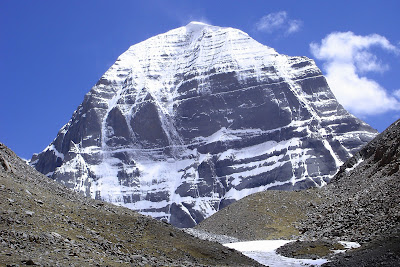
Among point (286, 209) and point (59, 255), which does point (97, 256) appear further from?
point (286, 209)

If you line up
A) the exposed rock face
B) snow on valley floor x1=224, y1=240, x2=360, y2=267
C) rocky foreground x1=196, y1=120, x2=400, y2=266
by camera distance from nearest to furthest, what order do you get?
snow on valley floor x1=224, y1=240, x2=360, y2=267 < rocky foreground x1=196, y1=120, x2=400, y2=266 < the exposed rock face

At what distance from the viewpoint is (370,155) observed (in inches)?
4855

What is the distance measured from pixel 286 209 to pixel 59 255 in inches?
2949

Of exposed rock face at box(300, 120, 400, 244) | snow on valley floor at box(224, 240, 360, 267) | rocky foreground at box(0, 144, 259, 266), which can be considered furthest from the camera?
exposed rock face at box(300, 120, 400, 244)

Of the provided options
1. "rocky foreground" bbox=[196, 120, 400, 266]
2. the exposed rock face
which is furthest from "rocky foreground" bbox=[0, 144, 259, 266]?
the exposed rock face

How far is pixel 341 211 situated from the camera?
88938mm

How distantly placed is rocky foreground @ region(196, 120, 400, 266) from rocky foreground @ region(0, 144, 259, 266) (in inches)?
494

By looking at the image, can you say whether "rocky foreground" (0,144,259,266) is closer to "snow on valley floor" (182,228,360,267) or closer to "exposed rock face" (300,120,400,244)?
"snow on valley floor" (182,228,360,267)

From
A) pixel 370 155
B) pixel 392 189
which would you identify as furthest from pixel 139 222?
pixel 370 155

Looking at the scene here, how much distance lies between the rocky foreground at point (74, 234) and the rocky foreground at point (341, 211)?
41.2ft

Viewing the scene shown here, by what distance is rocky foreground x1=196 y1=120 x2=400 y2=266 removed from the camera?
2549 inches

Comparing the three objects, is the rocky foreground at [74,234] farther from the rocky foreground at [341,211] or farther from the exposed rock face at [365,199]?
the exposed rock face at [365,199]

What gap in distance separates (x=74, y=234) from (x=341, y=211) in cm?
5488

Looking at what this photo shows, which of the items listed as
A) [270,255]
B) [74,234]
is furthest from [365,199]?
[74,234]
